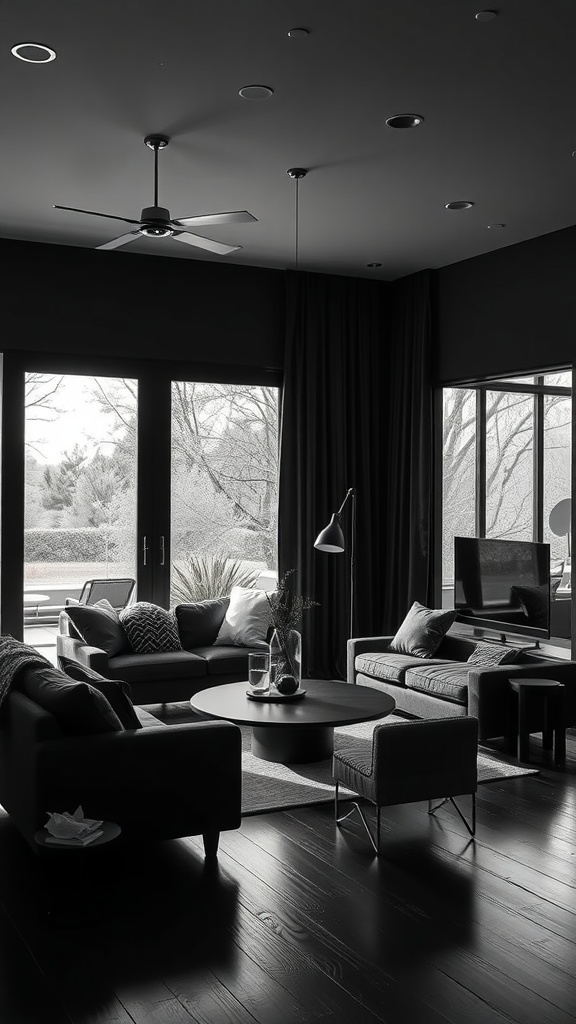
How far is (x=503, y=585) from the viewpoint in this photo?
6.75 metres

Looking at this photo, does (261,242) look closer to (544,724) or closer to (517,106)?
(517,106)

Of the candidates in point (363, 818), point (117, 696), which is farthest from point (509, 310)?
point (117, 696)

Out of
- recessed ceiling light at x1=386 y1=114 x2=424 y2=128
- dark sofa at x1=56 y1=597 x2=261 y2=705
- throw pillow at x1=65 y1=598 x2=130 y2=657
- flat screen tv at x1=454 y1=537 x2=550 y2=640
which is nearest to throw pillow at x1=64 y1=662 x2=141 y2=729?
dark sofa at x1=56 y1=597 x2=261 y2=705

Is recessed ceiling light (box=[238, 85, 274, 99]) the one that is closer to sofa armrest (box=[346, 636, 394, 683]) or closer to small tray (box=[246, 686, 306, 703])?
small tray (box=[246, 686, 306, 703])

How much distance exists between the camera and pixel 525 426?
24.0 feet

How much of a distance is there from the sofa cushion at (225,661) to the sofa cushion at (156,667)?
6cm

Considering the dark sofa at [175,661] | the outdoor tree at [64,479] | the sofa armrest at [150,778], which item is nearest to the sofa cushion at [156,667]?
the dark sofa at [175,661]

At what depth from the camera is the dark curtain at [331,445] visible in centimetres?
782

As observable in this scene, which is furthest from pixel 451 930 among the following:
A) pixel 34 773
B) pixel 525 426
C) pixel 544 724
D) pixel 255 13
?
pixel 525 426

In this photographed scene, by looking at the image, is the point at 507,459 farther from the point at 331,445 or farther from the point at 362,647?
the point at 362,647

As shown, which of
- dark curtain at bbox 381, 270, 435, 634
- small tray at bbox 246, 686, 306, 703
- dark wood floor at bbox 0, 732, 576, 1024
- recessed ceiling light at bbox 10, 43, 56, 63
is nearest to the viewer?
dark wood floor at bbox 0, 732, 576, 1024

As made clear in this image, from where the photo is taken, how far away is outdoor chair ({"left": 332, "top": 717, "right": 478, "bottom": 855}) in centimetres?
408

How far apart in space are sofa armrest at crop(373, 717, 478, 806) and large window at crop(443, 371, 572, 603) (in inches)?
110

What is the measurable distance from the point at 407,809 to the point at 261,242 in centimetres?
412
